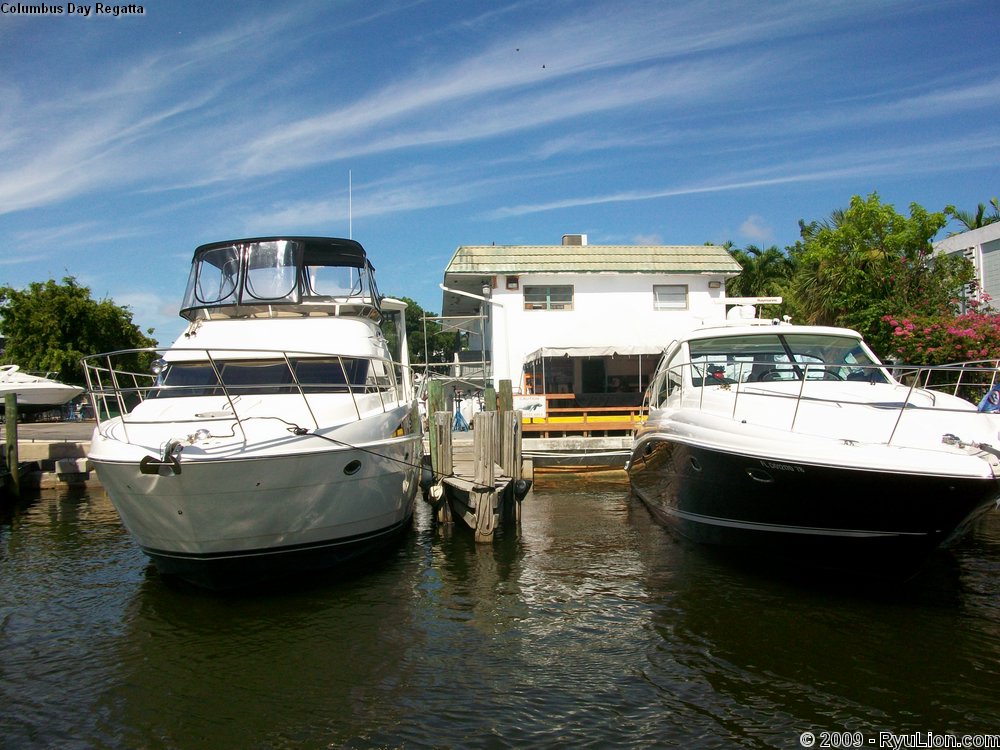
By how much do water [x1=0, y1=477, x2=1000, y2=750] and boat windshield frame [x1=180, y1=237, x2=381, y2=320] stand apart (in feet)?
11.8

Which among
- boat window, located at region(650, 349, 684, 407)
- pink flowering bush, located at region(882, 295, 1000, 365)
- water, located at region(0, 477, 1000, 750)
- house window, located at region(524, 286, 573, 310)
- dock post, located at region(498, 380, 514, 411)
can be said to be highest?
house window, located at region(524, 286, 573, 310)

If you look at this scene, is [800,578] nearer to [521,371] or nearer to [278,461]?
[278,461]

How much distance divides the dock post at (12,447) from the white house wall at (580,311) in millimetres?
11782

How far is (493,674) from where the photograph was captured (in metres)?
5.71

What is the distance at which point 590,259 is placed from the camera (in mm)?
22375

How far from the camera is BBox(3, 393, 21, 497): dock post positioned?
14.8 metres

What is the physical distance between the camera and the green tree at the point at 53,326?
29.8m

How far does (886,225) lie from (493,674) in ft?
81.8

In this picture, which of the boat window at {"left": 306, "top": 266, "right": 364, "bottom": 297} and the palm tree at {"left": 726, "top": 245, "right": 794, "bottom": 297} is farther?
the palm tree at {"left": 726, "top": 245, "right": 794, "bottom": 297}

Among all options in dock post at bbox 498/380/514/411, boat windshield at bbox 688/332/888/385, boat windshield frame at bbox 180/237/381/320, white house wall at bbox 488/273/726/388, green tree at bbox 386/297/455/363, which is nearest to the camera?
boat windshield at bbox 688/332/888/385

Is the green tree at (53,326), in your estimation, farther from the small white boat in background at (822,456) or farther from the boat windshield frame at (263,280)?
the small white boat in background at (822,456)

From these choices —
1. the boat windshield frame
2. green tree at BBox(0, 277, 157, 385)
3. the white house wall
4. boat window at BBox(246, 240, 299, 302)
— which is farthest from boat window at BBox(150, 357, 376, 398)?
green tree at BBox(0, 277, 157, 385)

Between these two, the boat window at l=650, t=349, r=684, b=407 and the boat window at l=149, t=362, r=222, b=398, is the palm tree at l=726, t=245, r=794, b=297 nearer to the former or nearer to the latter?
the boat window at l=650, t=349, r=684, b=407

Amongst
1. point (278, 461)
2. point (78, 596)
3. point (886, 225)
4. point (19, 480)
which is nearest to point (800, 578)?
point (278, 461)
